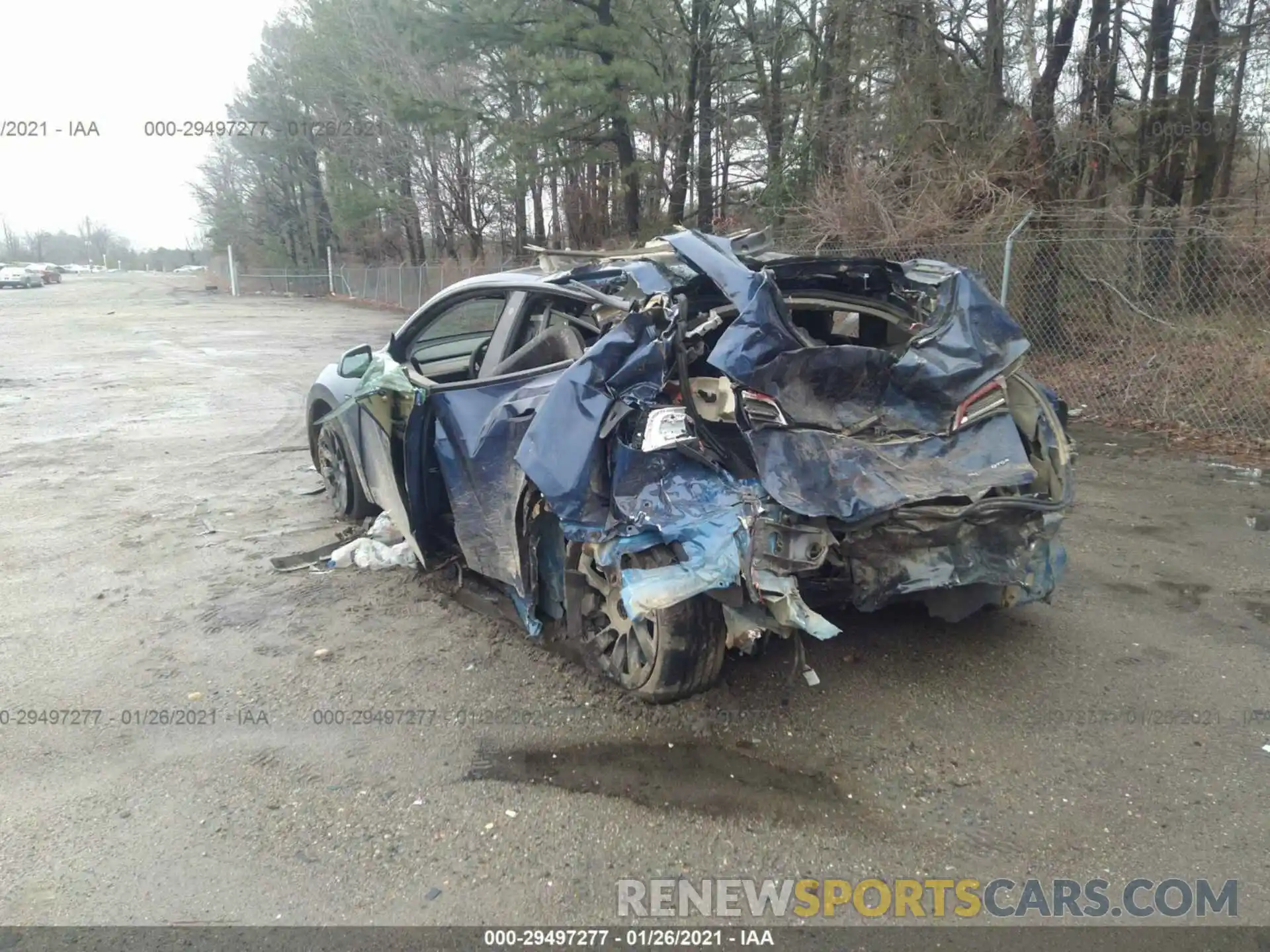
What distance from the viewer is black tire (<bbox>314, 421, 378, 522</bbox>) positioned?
5.95 m

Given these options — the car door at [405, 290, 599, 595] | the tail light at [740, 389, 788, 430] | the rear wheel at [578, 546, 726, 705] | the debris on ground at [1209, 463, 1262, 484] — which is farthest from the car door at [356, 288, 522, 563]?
the debris on ground at [1209, 463, 1262, 484]

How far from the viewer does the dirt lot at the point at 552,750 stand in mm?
2662

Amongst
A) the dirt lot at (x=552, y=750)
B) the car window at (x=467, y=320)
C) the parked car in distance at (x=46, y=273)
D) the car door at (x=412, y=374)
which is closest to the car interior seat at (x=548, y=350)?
the car door at (x=412, y=374)

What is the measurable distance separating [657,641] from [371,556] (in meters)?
2.59

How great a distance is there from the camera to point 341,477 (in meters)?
6.11

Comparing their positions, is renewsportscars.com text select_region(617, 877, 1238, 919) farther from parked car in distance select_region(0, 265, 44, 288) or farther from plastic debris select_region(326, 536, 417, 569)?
parked car in distance select_region(0, 265, 44, 288)

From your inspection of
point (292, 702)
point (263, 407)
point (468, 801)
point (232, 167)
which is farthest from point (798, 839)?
point (232, 167)

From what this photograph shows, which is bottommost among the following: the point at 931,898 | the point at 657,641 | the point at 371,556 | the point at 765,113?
the point at 931,898

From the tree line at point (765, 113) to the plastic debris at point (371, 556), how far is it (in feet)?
27.7

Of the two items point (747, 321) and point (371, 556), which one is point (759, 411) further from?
point (371, 556)

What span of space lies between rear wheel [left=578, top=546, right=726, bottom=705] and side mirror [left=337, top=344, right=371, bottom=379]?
7.09 feet

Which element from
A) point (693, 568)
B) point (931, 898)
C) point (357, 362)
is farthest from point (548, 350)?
point (931, 898)

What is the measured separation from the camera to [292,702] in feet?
12.2

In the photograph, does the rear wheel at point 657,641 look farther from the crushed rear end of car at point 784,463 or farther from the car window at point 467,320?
the car window at point 467,320
